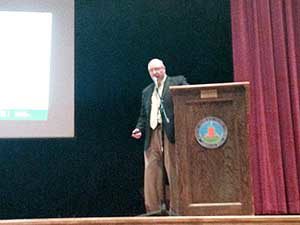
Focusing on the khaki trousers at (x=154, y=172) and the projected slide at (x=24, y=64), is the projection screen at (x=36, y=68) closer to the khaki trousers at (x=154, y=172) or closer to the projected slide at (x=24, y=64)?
the projected slide at (x=24, y=64)

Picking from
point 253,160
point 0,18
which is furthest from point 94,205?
point 0,18

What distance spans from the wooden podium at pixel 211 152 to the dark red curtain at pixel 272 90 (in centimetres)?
115

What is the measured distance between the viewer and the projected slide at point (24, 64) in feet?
11.4

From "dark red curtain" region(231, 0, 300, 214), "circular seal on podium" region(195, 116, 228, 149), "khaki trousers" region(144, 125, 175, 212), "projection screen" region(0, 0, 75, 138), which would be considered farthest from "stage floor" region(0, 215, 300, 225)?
"dark red curtain" region(231, 0, 300, 214)

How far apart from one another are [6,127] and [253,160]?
1.69 m

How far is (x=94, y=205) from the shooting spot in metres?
4.11

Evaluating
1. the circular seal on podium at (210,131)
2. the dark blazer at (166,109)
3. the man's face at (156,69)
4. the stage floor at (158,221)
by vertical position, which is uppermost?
the man's face at (156,69)

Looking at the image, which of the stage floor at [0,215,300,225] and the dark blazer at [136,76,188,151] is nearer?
the stage floor at [0,215,300,225]

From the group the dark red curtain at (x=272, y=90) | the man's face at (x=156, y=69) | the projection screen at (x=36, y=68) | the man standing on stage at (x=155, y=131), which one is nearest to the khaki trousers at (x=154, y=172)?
the man standing on stage at (x=155, y=131)

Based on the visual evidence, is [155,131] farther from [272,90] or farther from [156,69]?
[272,90]

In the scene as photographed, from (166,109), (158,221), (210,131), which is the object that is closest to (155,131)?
(166,109)

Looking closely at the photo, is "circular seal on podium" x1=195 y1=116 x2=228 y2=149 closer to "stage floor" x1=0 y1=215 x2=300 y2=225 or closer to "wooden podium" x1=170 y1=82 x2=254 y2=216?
"wooden podium" x1=170 y1=82 x2=254 y2=216

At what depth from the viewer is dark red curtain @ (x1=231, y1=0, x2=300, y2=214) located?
368cm

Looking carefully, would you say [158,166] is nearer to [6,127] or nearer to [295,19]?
[6,127]
